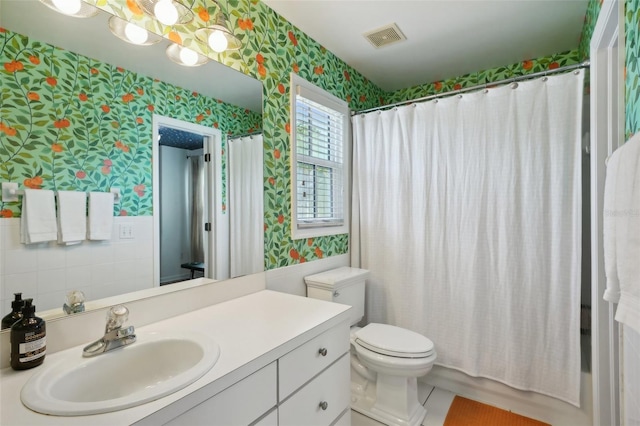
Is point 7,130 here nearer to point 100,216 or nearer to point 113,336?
point 100,216

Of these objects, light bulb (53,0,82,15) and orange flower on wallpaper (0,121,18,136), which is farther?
light bulb (53,0,82,15)

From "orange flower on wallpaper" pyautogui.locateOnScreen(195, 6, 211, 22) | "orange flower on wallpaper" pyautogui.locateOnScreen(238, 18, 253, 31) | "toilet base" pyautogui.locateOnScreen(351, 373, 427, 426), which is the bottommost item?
"toilet base" pyautogui.locateOnScreen(351, 373, 427, 426)

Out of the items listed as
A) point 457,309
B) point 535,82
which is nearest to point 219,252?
point 457,309

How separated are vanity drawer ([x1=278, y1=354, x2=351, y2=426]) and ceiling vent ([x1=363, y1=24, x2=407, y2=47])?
197 cm

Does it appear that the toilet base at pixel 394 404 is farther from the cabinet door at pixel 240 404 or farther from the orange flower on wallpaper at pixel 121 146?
the orange flower on wallpaper at pixel 121 146

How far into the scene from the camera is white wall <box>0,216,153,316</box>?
2.97 feet

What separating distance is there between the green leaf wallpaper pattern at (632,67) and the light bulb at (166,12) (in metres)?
1.59

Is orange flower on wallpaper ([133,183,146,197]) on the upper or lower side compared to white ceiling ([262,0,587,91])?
lower

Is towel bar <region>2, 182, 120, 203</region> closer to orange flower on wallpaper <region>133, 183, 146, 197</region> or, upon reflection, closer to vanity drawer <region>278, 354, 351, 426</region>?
orange flower on wallpaper <region>133, 183, 146, 197</region>

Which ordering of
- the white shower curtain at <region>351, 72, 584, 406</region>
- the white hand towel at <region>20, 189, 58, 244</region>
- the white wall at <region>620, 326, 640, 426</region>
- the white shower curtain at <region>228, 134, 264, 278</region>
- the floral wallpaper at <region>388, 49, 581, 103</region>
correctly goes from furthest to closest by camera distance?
the floral wallpaper at <region>388, 49, 581, 103</region>
the white shower curtain at <region>351, 72, 584, 406</region>
the white shower curtain at <region>228, 134, 264, 278</region>
the white wall at <region>620, 326, 640, 426</region>
the white hand towel at <region>20, 189, 58, 244</region>

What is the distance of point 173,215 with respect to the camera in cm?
131

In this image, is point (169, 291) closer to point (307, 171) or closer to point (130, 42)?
point (130, 42)

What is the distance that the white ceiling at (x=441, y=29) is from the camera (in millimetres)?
1801

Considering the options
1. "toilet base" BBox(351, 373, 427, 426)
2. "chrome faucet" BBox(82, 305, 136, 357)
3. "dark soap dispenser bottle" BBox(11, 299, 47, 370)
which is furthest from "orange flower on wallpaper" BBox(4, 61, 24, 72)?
"toilet base" BBox(351, 373, 427, 426)
